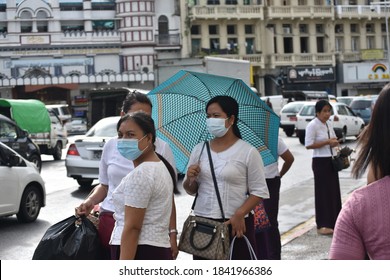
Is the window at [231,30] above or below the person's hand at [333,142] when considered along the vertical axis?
above

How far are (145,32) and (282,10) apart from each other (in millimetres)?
11073

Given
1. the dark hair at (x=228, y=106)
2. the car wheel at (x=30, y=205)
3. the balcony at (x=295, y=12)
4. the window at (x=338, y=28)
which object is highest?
the balcony at (x=295, y=12)

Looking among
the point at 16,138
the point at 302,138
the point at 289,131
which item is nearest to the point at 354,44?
the point at 289,131

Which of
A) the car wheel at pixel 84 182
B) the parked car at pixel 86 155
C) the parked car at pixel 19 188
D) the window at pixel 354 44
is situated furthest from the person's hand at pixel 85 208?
the window at pixel 354 44

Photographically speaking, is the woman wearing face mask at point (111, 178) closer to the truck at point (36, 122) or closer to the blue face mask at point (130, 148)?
the blue face mask at point (130, 148)

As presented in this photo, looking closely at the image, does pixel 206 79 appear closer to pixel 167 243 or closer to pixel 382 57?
pixel 167 243

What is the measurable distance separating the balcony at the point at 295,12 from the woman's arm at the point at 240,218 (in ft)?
169

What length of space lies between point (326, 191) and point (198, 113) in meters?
3.97

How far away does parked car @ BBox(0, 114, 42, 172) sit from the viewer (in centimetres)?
1767

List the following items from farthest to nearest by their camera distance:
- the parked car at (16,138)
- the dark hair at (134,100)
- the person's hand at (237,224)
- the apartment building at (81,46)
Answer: the apartment building at (81,46)
the parked car at (16,138)
the dark hair at (134,100)
the person's hand at (237,224)

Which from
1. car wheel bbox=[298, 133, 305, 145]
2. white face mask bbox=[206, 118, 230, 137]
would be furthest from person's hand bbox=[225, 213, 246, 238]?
car wheel bbox=[298, 133, 305, 145]

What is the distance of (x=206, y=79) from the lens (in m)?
5.41

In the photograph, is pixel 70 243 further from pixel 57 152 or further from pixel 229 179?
pixel 57 152

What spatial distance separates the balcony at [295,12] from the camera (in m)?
55.2
